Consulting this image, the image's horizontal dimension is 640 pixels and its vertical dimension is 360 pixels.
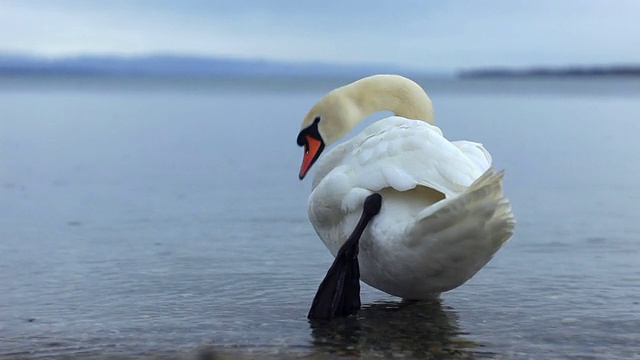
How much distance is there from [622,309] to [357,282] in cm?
134

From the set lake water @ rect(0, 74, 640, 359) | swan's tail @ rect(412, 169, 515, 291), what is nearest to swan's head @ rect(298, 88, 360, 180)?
lake water @ rect(0, 74, 640, 359)

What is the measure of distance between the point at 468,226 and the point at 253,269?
226cm

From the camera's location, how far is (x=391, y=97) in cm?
623

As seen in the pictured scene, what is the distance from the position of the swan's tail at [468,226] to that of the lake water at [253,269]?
0.41 metres

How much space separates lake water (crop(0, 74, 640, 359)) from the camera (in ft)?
15.4

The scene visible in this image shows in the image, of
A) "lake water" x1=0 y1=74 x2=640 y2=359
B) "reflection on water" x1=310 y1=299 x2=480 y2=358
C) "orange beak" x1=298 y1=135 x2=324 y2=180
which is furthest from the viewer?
"orange beak" x1=298 y1=135 x2=324 y2=180

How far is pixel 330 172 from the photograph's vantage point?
521cm

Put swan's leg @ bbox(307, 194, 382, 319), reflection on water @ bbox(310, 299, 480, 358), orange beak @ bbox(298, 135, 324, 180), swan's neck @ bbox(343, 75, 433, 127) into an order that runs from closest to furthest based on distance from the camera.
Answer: reflection on water @ bbox(310, 299, 480, 358) < swan's leg @ bbox(307, 194, 382, 319) < orange beak @ bbox(298, 135, 324, 180) < swan's neck @ bbox(343, 75, 433, 127)

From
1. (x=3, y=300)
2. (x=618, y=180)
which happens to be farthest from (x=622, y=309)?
(x=618, y=180)

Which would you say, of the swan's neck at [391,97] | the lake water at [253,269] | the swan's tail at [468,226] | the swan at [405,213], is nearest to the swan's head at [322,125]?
the swan's neck at [391,97]

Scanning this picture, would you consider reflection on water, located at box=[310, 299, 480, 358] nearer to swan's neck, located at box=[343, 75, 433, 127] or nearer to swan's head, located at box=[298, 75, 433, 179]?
swan's head, located at box=[298, 75, 433, 179]

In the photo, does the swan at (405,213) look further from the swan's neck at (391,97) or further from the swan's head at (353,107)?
the swan's neck at (391,97)

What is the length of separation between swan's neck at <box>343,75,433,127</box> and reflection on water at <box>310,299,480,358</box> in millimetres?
1283

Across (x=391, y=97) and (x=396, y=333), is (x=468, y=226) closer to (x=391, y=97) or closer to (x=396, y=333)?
(x=396, y=333)
